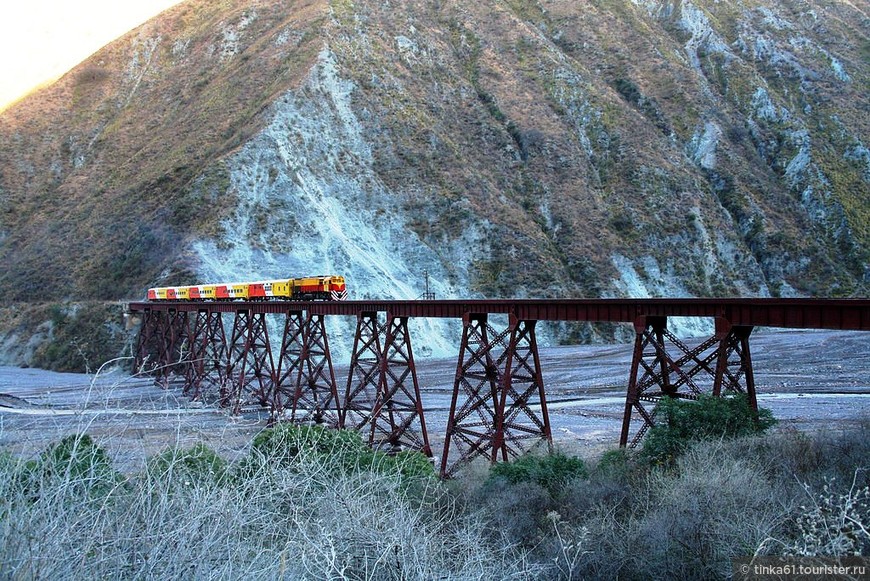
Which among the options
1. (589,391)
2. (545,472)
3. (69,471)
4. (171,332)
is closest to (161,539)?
(69,471)

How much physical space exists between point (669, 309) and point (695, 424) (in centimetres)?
315

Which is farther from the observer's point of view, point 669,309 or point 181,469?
point 669,309

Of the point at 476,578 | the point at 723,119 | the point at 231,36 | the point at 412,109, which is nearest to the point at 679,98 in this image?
the point at 723,119

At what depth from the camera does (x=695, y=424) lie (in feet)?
46.4

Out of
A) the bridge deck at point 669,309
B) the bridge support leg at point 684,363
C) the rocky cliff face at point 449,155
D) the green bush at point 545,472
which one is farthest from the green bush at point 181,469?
the rocky cliff face at point 449,155

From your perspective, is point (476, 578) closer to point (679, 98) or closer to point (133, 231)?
point (133, 231)

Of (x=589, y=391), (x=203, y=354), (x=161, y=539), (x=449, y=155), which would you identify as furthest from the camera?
(x=449, y=155)

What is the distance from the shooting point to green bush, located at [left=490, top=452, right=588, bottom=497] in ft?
47.3

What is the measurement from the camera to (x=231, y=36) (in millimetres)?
90812

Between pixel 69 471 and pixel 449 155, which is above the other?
pixel 449 155

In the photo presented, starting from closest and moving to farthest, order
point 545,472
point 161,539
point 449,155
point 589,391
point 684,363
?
point 161,539 < point 545,472 < point 684,363 < point 589,391 < point 449,155

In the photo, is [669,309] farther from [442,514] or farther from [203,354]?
[203,354]

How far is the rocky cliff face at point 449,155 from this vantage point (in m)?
61.2

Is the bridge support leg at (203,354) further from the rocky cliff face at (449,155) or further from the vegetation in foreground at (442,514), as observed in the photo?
the vegetation in foreground at (442,514)
